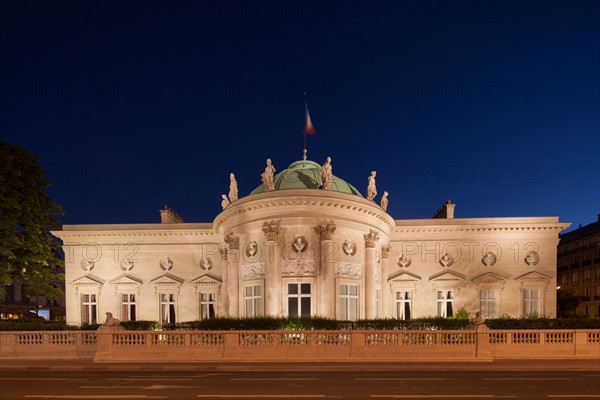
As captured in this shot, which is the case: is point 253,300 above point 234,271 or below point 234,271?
below

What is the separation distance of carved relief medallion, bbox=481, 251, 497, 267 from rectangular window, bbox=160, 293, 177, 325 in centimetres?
2697

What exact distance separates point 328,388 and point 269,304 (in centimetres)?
1299

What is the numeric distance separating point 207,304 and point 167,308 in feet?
11.6

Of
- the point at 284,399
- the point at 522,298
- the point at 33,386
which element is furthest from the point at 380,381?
the point at 522,298

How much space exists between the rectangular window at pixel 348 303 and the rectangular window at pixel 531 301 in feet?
53.2

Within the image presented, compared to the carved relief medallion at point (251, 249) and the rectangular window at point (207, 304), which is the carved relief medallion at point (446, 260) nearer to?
the carved relief medallion at point (251, 249)

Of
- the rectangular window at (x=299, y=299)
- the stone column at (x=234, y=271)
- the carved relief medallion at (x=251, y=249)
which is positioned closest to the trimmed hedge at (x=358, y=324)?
the rectangular window at (x=299, y=299)

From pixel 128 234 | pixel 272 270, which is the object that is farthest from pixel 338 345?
pixel 128 234

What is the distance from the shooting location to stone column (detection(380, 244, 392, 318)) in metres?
31.9

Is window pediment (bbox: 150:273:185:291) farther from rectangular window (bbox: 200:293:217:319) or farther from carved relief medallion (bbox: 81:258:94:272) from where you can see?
carved relief medallion (bbox: 81:258:94:272)

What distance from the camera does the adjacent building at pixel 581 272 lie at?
58.8 metres

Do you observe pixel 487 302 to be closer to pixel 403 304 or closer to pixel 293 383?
pixel 403 304

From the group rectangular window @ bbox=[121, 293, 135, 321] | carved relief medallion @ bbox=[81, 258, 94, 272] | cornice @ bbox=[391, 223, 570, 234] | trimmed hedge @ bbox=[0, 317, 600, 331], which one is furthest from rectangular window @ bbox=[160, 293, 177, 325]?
cornice @ bbox=[391, 223, 570, 234]

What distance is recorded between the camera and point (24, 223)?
2617cm
